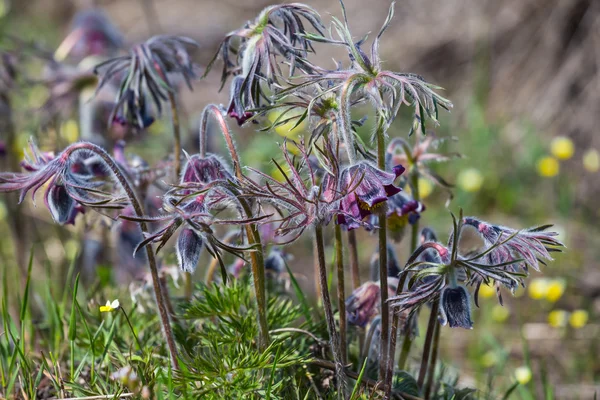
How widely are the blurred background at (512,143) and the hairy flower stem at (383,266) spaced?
4.06 feet

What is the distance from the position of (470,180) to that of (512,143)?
0.96 metres

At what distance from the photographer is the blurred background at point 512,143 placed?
3264 mm

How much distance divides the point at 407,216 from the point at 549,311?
6.64 ft

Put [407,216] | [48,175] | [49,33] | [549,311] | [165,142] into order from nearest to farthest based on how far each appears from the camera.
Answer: [48,175]
[407,216]
[549,311]
[165,142]
[49,33]

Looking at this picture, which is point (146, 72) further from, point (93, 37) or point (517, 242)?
point (93, 37)

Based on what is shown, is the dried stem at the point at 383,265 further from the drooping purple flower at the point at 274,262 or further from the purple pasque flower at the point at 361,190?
the drooping purple flower at the point at 274,262

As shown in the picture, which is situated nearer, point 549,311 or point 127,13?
point 549,311

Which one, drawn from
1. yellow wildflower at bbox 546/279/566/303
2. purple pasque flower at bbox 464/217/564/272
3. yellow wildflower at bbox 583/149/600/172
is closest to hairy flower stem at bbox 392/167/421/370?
purple pasque flower at bbox 464/217/564/272

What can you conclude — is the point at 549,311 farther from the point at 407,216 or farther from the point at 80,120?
the point at 80,120

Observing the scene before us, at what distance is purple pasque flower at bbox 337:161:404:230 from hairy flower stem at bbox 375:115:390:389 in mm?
81

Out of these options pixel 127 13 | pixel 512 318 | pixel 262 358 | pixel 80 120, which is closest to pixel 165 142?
pixel 80 120

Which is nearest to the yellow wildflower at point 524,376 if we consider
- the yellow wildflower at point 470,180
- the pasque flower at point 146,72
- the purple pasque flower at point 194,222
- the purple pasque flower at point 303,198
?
the purple pasque flower at point 303,198

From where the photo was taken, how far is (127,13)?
773cm

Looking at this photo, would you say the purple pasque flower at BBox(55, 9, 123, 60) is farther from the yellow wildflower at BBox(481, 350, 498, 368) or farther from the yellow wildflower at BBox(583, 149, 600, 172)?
the yellow wildflower at BBox(583, 149, 600, 172)
